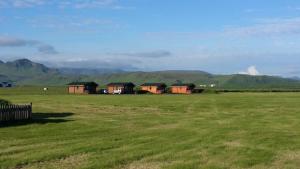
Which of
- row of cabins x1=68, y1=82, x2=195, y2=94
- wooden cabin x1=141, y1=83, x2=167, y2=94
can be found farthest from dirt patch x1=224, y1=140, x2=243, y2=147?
wooden cabin x1=141, y1=83, x2=167, y2=94

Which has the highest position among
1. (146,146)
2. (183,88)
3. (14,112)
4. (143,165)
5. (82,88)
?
(82,88)

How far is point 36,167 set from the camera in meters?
17.4

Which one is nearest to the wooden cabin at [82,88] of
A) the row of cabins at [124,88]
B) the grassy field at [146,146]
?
the row of cabins at [124,88]

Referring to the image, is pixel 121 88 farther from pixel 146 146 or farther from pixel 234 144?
pixel 146 146

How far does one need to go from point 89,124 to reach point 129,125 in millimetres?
2854

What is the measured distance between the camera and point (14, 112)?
118 ft

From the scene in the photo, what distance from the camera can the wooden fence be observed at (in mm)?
34531

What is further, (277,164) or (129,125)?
(129,125)

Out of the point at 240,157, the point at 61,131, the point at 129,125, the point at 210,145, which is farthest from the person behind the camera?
the point at 129,125

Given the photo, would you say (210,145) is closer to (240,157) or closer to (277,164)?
(240,157)

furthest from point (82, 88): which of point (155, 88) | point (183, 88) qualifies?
point (183, 88)

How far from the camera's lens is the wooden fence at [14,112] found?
1359 inches

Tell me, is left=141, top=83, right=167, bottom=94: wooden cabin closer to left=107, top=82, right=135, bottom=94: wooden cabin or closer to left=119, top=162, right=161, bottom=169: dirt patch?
left=107, top=82, right=135, bottom=94: wooden cabin

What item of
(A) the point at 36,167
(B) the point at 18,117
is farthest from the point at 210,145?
(B) the point at 18,117
